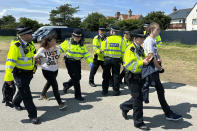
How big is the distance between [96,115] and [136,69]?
1.49 meters

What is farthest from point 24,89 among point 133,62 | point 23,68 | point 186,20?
point 186,20

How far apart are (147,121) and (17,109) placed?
292cm

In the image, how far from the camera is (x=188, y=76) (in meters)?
8.31

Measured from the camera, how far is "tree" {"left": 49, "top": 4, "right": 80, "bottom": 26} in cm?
4321

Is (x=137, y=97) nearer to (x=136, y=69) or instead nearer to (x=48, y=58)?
(x=136, y=69)

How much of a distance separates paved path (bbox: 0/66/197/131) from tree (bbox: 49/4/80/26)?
39.2 meters

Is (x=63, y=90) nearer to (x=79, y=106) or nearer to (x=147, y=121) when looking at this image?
(x=79, y=106)

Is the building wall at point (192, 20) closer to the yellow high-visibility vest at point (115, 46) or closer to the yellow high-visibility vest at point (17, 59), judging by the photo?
the yellow high-visibility vest at point (115, 46)

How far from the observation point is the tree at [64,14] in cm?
4321

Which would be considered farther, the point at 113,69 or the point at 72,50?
the point at 113,69

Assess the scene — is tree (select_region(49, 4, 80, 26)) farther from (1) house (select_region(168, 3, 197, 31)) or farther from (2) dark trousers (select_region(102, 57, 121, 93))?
(2) dark trousers (select_region(102, 57, 121, 93))

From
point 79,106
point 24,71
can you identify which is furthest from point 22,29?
point 79,106

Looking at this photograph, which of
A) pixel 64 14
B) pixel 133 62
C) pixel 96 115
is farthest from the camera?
pixel 64 14

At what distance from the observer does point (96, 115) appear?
14.6 ft
